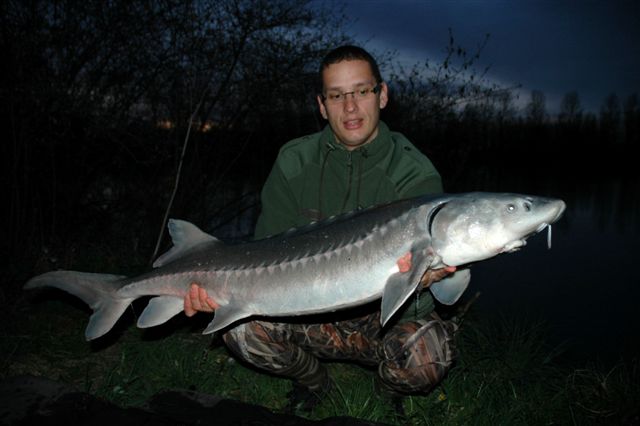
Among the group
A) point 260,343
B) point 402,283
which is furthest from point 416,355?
point 260,343

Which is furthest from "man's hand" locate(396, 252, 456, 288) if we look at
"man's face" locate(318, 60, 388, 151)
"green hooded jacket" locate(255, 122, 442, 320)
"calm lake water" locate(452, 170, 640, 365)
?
"calm lake water" locate(452, 170, 640, 365)

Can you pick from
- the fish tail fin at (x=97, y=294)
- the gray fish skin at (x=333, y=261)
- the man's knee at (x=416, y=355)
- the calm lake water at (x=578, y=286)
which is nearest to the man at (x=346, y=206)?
the man's knee at (x=416, y=355)

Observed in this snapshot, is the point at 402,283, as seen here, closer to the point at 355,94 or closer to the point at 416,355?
the point at 416,355

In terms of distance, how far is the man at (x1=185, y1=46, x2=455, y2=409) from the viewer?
2.28 m

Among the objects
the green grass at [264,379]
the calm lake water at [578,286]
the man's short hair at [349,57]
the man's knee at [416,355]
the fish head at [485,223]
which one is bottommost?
the calm lake water at [578,286]

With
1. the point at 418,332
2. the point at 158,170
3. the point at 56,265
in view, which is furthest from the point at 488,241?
the point at 158,170

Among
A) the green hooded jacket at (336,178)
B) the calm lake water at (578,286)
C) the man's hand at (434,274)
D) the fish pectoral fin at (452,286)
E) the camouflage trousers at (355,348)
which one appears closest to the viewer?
the man's hand at (434,274)

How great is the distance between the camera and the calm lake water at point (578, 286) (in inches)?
211

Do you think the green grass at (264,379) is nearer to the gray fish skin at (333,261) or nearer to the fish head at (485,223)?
the gray fish skin at (333,261)

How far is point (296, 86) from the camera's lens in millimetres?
5570

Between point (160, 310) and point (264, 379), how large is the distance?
2.50 ft

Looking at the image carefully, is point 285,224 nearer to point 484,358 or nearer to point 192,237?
point 192,237

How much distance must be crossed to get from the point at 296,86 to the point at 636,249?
326 inches

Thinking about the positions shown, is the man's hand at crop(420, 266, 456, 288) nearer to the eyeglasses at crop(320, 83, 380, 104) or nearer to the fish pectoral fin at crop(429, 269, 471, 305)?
the fish pectoral fin at crop(429, 269, 471, 305)
